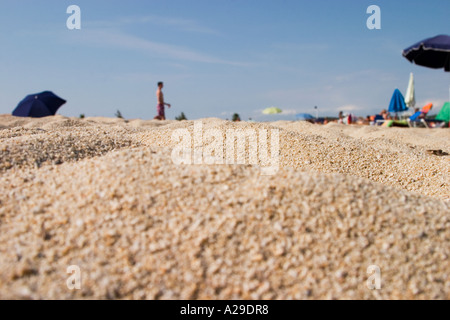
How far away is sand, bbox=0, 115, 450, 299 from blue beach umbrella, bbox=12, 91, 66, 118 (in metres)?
8.44

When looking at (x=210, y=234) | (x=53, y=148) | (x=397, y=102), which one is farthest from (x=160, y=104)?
(x=397, y=102)

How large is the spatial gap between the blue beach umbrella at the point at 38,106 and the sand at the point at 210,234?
8441 mm

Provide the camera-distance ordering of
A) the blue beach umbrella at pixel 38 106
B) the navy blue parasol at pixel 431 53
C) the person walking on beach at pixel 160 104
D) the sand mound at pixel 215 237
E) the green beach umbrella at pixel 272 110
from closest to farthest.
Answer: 1. the sand mound at pixel 215 237
2. the navy blue parasol at pixel 431 53
3. the person walking on beach at pixel 160 104
4. the blue beach umbrella at pixel 38 106
5. the green beach umbrella at pixel 272 110

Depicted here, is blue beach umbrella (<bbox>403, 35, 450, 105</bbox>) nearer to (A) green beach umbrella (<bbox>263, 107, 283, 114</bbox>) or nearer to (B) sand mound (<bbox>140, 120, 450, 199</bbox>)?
(B) sand mound (<bbox>140, 120, 450, 199</bbox>)

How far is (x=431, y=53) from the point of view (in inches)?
354

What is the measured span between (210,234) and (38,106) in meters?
9.86

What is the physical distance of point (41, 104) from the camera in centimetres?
991

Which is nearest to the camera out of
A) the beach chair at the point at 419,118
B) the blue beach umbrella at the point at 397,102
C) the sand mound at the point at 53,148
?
the sand mound at the point at 53,148

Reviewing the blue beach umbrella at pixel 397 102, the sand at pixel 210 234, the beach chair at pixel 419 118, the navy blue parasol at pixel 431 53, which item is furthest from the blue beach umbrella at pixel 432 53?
the sand at pixel 210 234

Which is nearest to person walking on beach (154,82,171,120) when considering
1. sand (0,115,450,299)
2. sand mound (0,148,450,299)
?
sand (0,115,450,299)

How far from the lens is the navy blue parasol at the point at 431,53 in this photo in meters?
8.08

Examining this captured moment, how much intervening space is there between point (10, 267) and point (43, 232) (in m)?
0.24

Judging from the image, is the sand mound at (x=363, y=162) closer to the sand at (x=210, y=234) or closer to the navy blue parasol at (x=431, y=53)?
the sand at (x=210, y=234)
